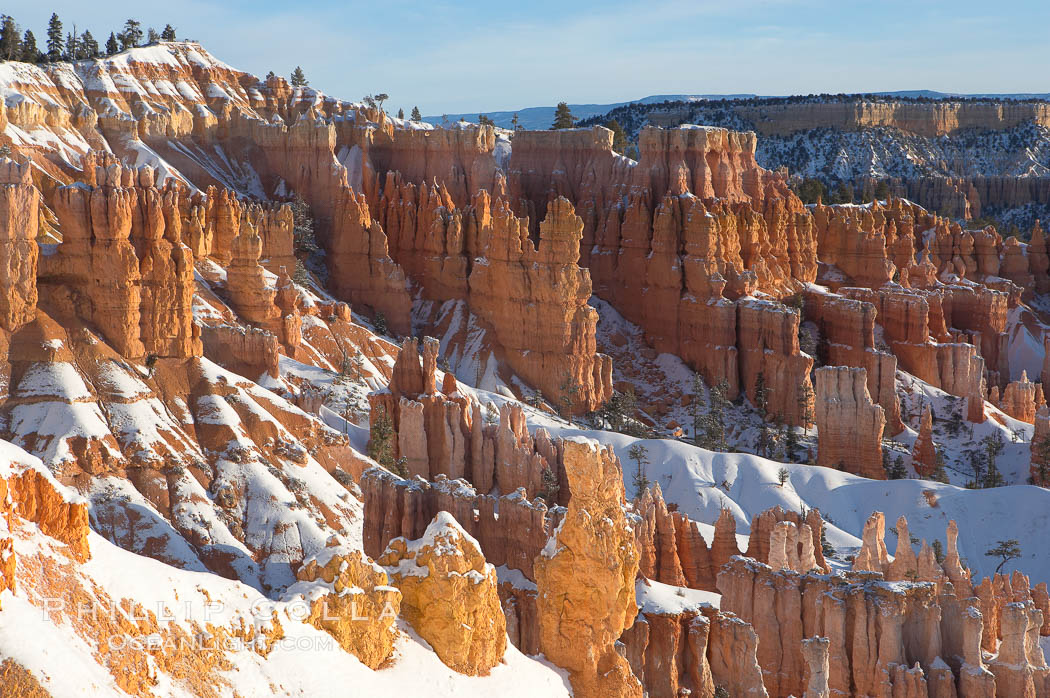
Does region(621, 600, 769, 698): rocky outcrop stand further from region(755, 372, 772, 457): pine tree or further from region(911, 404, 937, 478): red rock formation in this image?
region(911, 404, 937, 478): red rock formation

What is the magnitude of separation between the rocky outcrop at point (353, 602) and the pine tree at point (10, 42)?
308ft

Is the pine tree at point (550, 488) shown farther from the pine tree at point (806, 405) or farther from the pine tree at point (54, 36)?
the pine tree at point (54, 36)

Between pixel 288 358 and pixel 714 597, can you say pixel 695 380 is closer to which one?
pixel 288 358

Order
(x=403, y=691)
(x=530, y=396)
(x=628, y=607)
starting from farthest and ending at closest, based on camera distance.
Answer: (x=530, y=396), (x=628, y=607), (x=403, y=691)

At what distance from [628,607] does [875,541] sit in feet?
59.5

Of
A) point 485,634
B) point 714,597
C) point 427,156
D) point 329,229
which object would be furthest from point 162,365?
point 427,156

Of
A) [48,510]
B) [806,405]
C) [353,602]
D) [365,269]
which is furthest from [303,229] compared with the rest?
[48,510]

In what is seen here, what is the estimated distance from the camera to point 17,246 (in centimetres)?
4928

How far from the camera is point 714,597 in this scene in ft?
146

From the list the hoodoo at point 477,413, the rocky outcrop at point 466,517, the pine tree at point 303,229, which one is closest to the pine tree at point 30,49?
the hoodoo at point 477,413

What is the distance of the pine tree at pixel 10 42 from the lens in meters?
106

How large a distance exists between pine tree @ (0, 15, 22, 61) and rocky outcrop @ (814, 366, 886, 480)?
7527cm

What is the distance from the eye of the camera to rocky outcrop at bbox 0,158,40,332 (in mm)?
48688

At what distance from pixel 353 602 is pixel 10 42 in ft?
322
